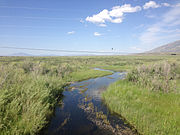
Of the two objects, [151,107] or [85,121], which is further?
[151,107]

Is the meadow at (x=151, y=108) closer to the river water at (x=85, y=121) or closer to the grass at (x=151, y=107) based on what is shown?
the grass at (x=151, y=107)

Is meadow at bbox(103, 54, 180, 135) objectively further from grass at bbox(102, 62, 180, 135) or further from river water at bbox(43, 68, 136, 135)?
river water at bbox(43, 68, 136, 135)

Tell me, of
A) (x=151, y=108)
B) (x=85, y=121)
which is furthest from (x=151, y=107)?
(x=85, y=121)

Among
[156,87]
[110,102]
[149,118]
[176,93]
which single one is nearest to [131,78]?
[156,87]

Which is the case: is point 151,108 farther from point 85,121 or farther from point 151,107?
point 85,121

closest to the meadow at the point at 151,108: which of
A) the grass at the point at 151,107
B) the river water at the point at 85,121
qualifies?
the grass at the point at 151,107

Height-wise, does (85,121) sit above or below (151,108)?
below

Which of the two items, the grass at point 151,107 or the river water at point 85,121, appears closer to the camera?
the grass at point 151,107

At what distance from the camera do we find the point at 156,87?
13.0 metres

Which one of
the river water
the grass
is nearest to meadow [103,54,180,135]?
the grass

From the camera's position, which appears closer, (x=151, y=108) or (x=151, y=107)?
(x=151, y=108)

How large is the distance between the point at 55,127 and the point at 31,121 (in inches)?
103

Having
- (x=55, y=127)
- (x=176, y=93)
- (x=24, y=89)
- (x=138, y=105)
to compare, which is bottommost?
(x=55, y=127)

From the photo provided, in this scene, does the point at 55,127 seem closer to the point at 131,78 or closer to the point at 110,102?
the point at 110,102
